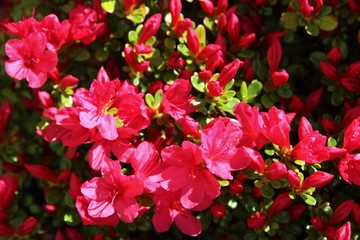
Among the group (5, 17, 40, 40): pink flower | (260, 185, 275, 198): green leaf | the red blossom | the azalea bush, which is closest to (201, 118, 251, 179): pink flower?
the azalea bush

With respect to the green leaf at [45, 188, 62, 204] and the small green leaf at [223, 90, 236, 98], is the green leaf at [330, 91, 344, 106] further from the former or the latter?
the green leaf at [45, 188, 62, 204]

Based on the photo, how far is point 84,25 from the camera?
2.07 meters

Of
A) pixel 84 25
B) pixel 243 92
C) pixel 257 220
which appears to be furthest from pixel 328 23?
pixel 84 25

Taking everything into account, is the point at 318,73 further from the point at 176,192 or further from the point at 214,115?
the point at 176,192

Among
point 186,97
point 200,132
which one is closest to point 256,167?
point 200,132

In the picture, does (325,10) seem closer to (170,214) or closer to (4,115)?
(170,214)

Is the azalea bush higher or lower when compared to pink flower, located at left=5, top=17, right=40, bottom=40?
lower

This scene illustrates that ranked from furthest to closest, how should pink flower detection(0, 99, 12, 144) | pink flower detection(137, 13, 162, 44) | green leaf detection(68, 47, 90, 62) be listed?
pink flower detection(0, 99, 12, 144) → green leaf detection(68, 47, 90, 62) → pink flower detection(137, 13, 162, 44)

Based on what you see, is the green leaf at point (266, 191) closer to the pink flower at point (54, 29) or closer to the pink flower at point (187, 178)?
the pink flower at point (187, 178)

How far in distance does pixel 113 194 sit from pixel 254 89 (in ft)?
1.99

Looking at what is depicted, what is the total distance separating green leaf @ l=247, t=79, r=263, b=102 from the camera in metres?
2.00

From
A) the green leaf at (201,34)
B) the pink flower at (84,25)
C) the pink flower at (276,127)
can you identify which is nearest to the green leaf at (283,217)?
the pink flower at (276,127)

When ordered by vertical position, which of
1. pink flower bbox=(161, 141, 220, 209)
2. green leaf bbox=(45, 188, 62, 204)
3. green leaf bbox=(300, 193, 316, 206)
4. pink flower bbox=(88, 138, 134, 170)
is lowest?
green leaf bbox=(45, 188, 62, 204)

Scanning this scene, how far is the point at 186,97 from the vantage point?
193 centimetres
